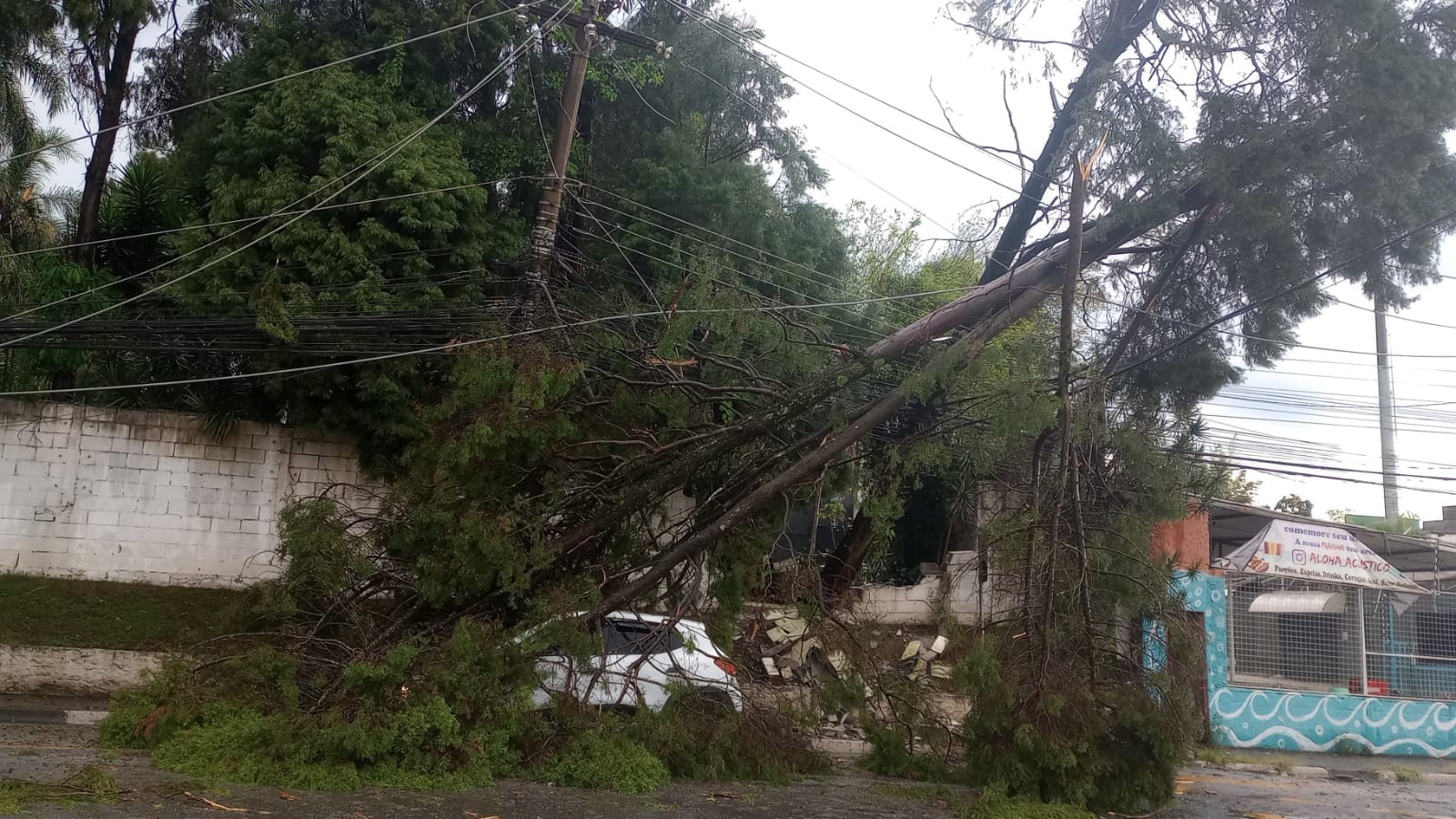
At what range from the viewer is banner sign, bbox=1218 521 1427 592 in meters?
13.5

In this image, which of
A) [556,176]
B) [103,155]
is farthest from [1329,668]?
[103,155]

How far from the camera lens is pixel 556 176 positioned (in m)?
11.3

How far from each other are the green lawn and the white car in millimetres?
4392

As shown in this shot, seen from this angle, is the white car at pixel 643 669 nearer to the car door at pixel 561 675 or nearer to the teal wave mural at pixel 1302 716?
the car door at pixel 561 675

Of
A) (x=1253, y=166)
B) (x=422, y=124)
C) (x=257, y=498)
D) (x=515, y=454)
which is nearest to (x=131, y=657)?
(x=257, y=498)

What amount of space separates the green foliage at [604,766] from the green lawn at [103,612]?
492cm

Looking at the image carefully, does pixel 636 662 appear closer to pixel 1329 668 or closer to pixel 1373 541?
pixel 1329 668

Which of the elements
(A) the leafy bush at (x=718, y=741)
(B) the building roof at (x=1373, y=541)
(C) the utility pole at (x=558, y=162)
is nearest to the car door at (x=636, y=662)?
(A) the leafy bush at (x=718, y=741)

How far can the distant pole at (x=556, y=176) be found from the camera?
11047 millimetres

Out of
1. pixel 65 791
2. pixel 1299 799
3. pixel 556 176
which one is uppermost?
pixel 556 176

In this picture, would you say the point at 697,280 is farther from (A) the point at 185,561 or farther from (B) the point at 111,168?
(B) the point at 111,168

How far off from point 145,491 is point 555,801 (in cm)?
775

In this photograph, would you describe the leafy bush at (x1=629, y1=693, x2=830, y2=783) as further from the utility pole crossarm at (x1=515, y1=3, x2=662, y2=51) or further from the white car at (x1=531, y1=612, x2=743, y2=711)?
the utility pole crossarm at (x1=515, y1=3, x2=662, y2=51)

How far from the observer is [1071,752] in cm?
768
